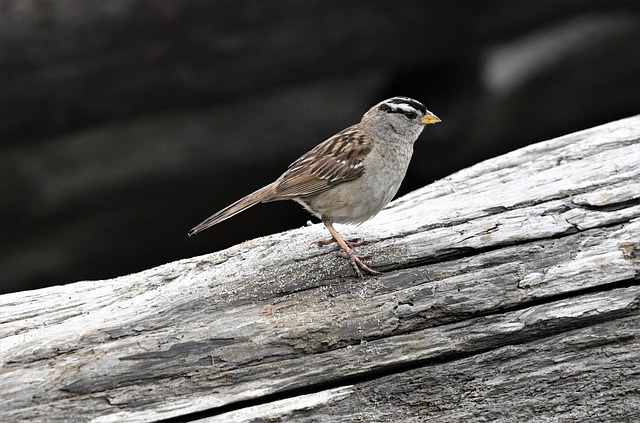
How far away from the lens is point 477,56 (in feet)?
25.8

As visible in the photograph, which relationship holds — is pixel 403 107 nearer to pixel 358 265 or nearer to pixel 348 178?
pixel 348 178

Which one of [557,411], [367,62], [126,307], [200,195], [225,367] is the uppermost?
[367,62]

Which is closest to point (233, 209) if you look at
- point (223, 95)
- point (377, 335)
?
point (377, 335)

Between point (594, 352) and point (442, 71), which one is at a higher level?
point (442, 71)

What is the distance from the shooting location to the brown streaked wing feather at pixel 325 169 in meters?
4.95

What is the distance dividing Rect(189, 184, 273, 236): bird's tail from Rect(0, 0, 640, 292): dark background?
2404 mm

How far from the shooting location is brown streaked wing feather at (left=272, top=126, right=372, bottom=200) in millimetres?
4945

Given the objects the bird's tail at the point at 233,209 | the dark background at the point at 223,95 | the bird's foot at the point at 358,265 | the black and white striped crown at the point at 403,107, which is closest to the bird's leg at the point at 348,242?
the bird's foot at the point at 358,265

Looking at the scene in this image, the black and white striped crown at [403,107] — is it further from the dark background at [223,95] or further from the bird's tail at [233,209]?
the dark background at [223,95]

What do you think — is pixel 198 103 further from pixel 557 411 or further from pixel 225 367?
pixel 557 411

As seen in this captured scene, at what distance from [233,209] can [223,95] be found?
104 inches

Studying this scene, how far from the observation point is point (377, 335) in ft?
13.9

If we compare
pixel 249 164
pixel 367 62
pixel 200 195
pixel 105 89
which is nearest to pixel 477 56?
pixel 367 62

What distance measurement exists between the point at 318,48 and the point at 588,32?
2430 mm
